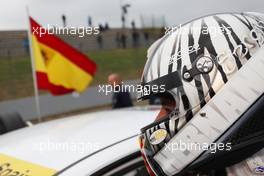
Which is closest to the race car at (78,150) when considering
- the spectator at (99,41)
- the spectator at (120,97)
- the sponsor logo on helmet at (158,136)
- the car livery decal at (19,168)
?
the car livery decal at (19,168)

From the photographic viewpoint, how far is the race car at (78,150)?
1.99 metres

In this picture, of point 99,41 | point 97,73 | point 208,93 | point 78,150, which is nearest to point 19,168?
point 78,150

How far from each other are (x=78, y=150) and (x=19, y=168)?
263 mm

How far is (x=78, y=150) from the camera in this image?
210cm

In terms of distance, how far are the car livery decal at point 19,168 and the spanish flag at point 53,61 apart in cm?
467

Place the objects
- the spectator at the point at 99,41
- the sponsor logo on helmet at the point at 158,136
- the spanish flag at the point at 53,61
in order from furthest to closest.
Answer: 1. the spectator at the point at 99,41
2. the spanish flag at the point at 53,61
3. the sponsor logo on helmet at the point at 158,136

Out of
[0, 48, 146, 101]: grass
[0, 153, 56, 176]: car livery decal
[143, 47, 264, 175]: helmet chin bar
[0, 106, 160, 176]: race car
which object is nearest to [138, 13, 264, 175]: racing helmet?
[143, 47, 264, 175]: helmet chin bar

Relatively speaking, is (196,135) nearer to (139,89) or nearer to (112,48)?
(139,89)

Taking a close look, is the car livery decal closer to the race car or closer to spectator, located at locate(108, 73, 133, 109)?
the race car

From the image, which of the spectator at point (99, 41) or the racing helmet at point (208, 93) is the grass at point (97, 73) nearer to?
the spectator at point (99, 41)

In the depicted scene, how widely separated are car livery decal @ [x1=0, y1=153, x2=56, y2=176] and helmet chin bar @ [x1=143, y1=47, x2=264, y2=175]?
71cm

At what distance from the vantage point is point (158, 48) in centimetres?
164

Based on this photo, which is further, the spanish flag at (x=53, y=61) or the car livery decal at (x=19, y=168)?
the spanish flag at (x=53, y=61)

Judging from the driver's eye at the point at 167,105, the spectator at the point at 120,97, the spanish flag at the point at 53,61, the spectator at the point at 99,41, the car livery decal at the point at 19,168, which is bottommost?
the spectator at the point at 99,41
